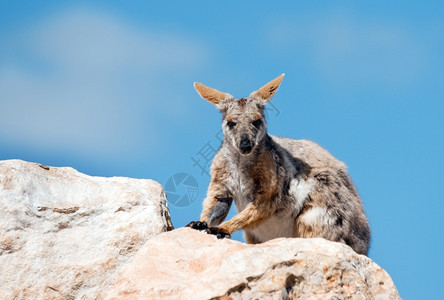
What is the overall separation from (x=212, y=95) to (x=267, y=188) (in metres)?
1.91

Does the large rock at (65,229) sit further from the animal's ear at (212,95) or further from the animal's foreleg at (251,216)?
the animal's ear at (212,95)

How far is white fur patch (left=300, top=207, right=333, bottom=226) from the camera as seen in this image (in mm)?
10164

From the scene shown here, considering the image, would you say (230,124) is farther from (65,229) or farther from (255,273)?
(255,273)

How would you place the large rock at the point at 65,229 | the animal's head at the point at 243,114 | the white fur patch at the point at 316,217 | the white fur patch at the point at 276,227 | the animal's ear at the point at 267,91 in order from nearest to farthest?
the large rock at the point at 65,229 → the animal's head at the point at 243,114 → the white fur patch at the point at 316,217 → the white fur patch at the point at 276,227 → the animal's ear at the point at 267,91

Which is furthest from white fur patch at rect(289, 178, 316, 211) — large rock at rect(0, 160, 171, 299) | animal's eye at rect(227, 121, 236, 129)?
large rock at rect(0, 160, 171, 299)

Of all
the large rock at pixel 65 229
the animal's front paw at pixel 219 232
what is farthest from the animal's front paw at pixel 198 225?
the large rock at pixel 65 229

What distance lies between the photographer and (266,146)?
34.3 ft

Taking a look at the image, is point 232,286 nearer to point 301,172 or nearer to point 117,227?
point 117,227

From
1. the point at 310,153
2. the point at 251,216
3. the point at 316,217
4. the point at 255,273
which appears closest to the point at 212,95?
the point at 310,153

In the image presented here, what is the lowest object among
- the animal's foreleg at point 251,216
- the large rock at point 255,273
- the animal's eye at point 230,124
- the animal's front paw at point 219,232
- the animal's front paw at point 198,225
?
the large rock at point 255,273

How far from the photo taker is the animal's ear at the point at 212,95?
10.7 meters

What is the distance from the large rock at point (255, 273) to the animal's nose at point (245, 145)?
2850 millimetres

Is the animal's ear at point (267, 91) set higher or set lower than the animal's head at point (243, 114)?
higher

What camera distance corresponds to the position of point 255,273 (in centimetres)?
631
